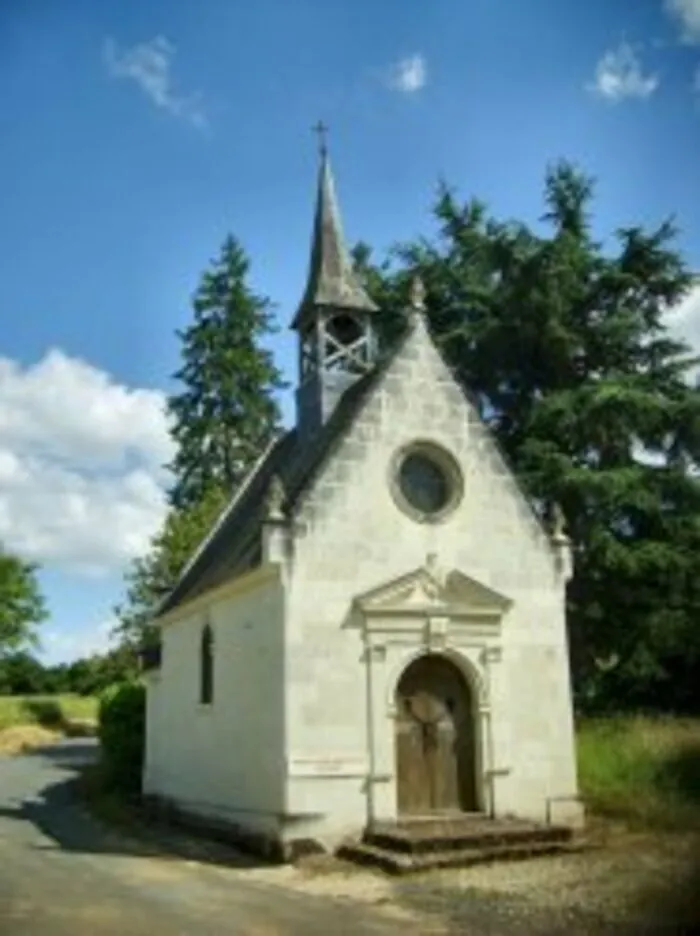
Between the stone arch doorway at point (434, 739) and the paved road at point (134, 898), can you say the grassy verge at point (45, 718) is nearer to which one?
the paved road at point (134, 898)

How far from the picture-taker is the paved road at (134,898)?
10.5 meters

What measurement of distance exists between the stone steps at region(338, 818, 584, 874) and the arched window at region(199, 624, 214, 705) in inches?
194

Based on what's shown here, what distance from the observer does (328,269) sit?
21.4m

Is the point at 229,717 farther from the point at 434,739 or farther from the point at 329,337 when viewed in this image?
the point at 329,337

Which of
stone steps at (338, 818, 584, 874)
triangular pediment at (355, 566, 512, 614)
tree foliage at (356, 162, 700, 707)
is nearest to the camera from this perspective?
stone steps at (338, 818, 584, 874)

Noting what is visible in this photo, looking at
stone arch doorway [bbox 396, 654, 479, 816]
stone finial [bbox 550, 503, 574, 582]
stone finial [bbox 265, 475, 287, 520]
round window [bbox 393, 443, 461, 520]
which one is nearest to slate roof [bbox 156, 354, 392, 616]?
stone finial [bbox 265, 475, 287, 520]

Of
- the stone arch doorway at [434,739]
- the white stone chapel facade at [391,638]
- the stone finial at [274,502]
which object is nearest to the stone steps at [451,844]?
the white stone chapel facade at [391,638]

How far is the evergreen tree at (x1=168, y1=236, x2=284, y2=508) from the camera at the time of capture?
4203 centimetres

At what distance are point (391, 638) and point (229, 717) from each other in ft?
Answer: 11.5

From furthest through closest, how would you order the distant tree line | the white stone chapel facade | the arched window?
the distant tree line
the arched window
the white stone chapel facade

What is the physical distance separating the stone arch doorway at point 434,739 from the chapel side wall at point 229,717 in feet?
6.80

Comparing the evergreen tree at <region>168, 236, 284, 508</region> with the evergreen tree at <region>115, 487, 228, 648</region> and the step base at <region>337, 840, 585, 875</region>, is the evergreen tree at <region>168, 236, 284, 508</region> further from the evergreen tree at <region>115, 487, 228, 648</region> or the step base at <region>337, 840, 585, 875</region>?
the step base at <region>337, 840, 585, 875</region>

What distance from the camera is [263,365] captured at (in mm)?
43875

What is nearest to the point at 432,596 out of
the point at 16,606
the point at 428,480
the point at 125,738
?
the point at 428,480
